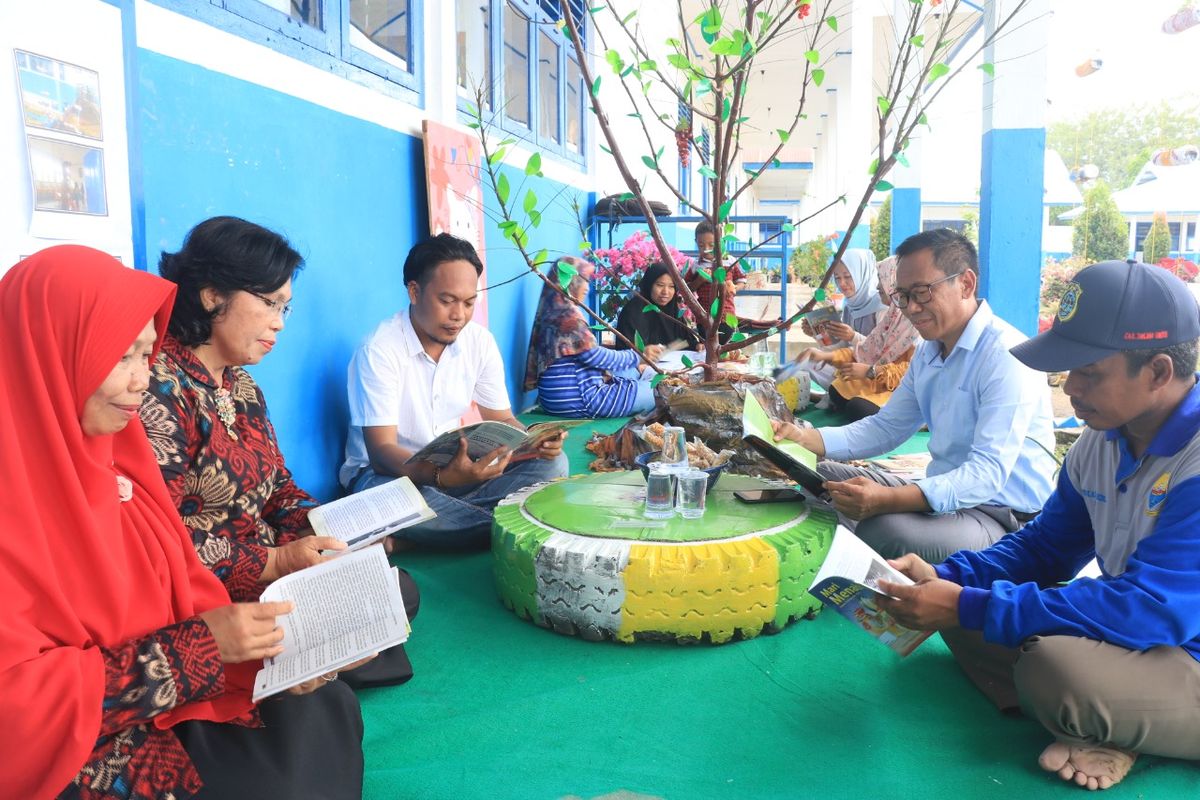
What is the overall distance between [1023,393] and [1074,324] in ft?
2.77

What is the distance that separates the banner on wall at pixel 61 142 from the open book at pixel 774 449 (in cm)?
168

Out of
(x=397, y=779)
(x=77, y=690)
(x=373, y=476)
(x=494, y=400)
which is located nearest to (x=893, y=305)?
(x=494, y=400)

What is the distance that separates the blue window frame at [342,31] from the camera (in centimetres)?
291

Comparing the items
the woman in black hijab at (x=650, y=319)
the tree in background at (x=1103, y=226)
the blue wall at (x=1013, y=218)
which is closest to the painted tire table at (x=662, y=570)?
the blue wall at (x=1013, y=218)

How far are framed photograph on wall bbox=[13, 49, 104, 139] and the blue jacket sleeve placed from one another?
2241 mm

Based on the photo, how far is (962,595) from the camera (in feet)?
6.20

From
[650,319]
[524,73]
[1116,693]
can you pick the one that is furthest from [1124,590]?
[524,73]

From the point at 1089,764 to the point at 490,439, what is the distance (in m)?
1.78

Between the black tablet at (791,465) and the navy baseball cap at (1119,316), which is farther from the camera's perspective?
the black tablet at (791,465)

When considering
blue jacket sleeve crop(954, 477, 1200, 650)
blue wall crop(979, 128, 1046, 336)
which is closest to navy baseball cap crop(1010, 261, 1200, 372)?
blue jacket sleeve crop(954, 477, 1200, 650)

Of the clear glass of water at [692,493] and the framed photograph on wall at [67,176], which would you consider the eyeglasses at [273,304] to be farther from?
the clear glass of water at [692,493]

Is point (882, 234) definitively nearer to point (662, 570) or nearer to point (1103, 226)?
point (1103, 226)

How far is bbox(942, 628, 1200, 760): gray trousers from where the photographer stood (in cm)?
177

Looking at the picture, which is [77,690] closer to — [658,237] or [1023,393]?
[658,237]
